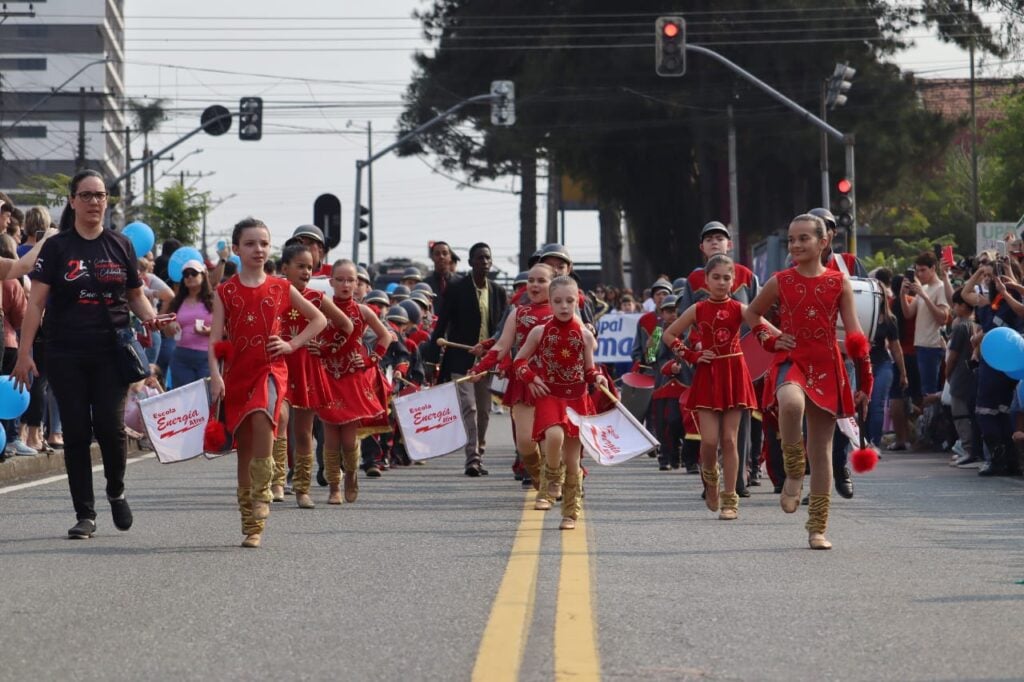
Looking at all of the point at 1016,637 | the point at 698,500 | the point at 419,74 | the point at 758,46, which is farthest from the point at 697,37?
the point at 1016,637

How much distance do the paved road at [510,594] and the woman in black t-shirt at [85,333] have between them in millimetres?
395

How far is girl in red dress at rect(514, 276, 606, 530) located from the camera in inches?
450

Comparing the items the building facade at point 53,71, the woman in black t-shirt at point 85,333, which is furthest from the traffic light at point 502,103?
the building facade at point 53,71

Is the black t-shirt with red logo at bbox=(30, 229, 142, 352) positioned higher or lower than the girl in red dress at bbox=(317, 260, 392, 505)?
higher

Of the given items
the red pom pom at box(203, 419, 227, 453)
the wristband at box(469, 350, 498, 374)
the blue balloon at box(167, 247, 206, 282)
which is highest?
the blue balloon at box(167, 247, 206, 282)

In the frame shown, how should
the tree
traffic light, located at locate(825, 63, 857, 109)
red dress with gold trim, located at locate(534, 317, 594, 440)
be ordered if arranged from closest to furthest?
red dress with gold trim, located at locate(534, 317, 594, 440)
traffic light, located at locate(825, 63, 857, 109)
the tree

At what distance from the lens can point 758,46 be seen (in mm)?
44875

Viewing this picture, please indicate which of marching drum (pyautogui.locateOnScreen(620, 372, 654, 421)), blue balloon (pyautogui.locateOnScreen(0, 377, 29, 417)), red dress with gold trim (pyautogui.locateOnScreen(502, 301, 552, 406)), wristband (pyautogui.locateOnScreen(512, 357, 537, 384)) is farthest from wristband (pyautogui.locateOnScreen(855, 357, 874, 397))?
marching drum (pyautogui.locateOnScreen(620, 372, 654, 421))

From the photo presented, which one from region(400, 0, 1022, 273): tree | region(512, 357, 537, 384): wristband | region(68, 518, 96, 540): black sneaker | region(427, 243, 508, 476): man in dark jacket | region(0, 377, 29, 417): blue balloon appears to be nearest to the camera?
region(68, 518, 96, 540): black sneaker

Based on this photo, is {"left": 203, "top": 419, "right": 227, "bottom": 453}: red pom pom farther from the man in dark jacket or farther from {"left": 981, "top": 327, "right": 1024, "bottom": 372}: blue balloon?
{"left": 981, "top": 327, "right": 1024, "bottom": 372}: blue balloon

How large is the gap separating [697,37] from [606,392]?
35135mm

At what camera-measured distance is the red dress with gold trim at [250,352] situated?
1018cm

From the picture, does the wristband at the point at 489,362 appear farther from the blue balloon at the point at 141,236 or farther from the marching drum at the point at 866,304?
the blue balloon at the point at 141,236

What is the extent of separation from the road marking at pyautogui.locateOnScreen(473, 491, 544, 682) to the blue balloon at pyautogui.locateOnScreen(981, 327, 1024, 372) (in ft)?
19.0
